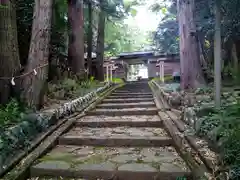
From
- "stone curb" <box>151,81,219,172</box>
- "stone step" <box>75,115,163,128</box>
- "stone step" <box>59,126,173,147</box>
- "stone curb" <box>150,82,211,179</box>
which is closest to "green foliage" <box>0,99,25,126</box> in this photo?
"stone step" <box>59,126,173,147</box>

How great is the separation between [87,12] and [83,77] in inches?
244

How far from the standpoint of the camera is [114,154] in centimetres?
296

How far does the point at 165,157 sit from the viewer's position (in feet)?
9.12

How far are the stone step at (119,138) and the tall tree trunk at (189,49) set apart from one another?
132 inches

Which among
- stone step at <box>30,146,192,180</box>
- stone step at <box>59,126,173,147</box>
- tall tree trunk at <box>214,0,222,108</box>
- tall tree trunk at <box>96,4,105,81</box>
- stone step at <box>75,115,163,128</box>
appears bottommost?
stone step at <box>30,146,192,180</box>

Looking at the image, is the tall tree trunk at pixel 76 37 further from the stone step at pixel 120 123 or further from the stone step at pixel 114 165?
the stone step at pixel 114 165

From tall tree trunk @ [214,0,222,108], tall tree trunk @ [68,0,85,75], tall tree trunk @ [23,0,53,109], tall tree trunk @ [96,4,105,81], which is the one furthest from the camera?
tall tree trunk @ [96,4,105,81]

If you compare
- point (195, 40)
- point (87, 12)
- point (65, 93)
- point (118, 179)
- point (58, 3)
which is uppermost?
point (87, 12)

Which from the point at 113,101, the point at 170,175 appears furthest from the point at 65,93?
the point at 170,175


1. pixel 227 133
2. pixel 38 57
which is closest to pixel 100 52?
pixel 38 57

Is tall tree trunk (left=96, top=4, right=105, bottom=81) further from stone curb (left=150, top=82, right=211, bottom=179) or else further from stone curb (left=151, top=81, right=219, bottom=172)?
stone curb (left=150, top=82, right=211, bottom=179)

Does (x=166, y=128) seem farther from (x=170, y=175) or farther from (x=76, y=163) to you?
(x=76, y=163)

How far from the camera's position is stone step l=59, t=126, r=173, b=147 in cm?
329

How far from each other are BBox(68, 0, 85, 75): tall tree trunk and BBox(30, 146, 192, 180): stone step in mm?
6442
